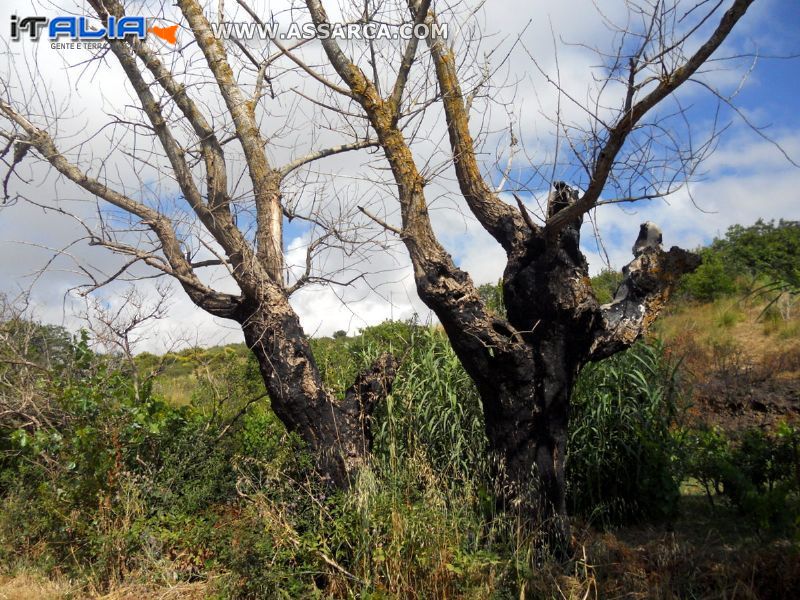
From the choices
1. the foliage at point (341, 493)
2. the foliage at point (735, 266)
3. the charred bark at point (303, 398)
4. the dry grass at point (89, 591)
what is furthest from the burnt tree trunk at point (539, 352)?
the foliage at point (735, 266)

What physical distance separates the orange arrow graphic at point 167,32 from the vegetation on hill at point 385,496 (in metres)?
2.75

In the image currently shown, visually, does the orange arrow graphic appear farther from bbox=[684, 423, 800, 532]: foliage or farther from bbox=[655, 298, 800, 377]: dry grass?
bbox=[655, 298, 800, 377]: dry grass

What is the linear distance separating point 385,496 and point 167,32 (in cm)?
446

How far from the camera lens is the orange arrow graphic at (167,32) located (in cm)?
607

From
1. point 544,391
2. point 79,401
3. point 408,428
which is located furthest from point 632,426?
point 79,401

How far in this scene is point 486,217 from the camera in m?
5.35

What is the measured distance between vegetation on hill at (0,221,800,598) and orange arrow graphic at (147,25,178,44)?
275cm

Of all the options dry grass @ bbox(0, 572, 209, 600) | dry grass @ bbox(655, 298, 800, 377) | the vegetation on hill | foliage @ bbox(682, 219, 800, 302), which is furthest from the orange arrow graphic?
foliage @ bbox(682, 219, 800, 302)

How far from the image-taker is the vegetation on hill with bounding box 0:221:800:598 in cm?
424

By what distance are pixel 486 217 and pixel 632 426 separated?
2360 mm

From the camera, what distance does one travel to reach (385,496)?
14.8 ft

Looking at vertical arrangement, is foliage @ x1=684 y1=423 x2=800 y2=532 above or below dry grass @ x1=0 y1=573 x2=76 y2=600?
above

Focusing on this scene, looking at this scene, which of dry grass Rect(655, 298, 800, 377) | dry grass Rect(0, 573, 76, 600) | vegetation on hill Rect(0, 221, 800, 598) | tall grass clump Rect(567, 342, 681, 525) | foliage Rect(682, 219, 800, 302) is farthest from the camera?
foliage Rect(682, 219, 800, 302)

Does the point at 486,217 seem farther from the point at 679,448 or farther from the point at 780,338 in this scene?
the point at 780,338
